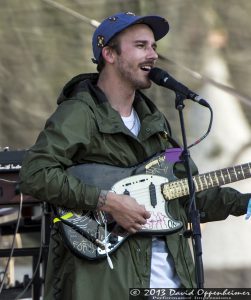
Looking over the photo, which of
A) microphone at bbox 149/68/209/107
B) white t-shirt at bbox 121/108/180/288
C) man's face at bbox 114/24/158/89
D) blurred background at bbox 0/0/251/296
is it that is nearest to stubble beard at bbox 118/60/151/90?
man's face at bbox 114/24/158/89

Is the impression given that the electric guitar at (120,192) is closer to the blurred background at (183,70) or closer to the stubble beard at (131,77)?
the stubble beard at (131,77)

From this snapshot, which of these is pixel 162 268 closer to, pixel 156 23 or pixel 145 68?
pixel 145 68

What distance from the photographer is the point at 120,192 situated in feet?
11.1

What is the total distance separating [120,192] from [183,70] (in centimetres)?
201

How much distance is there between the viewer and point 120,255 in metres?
3.30

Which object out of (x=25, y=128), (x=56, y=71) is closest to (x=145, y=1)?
(x=56, y=71)

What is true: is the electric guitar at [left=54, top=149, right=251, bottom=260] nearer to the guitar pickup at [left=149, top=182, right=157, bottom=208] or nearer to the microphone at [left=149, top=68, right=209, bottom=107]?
the guitar pickup at [left=149, top=182, right=157, bottom=208]

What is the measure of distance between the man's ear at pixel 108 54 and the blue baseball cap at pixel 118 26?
0.02 meters

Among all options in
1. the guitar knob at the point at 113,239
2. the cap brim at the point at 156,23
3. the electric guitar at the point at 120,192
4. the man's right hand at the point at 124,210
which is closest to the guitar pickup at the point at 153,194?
the electric guitar at the point at 120,192

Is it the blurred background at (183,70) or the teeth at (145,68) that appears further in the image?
the blurred background at (183,70)

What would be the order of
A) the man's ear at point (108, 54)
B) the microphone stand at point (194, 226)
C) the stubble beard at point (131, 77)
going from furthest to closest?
1. the man's ear at point (108, 54)
2. the stubble beard at point (131, 77)
3. the microphone stand at point (194, 226)

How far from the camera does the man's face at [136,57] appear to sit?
3.53 m

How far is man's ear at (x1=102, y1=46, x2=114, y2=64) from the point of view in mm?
3637

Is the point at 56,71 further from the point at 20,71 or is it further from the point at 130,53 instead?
the point at 130,53
